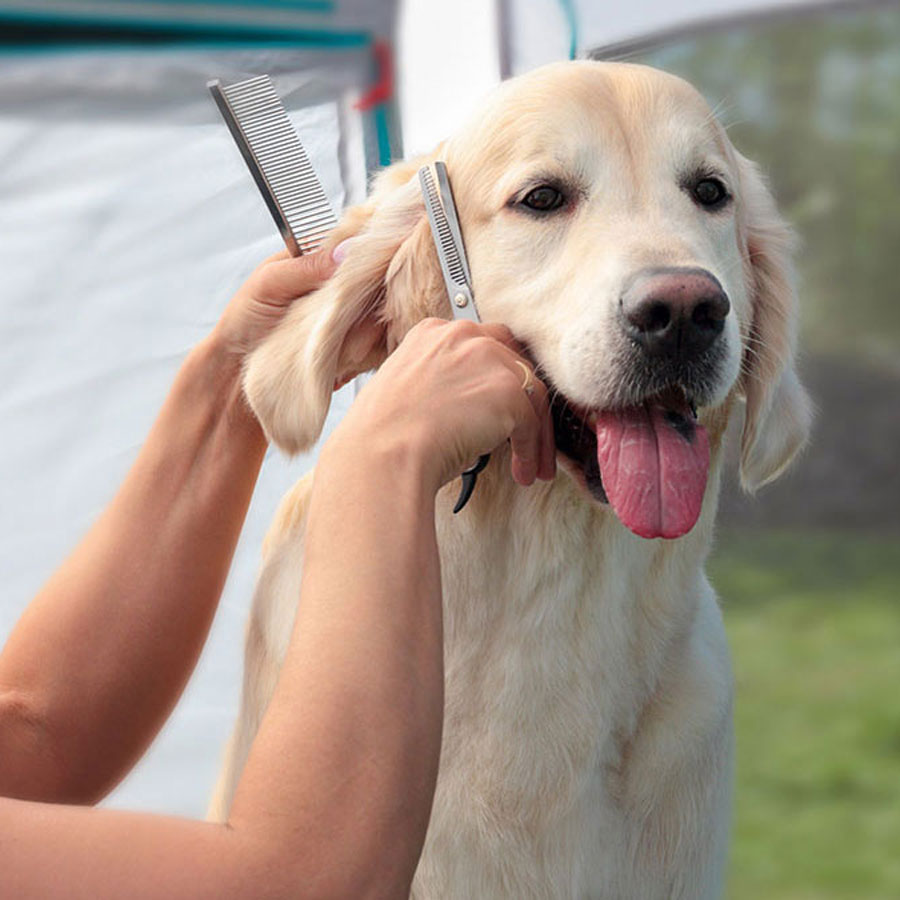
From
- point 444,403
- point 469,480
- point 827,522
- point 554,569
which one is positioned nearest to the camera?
point 444,403

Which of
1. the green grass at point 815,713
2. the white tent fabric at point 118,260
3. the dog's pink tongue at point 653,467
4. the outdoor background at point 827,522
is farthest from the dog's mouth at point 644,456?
the outdoor background at point 827,522

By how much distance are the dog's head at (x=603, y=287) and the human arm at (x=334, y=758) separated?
0.27 m

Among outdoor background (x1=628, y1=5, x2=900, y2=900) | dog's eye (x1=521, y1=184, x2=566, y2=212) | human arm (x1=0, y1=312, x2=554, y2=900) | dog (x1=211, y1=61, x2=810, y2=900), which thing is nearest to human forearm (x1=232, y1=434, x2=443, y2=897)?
human arm (x1=0, y1=312, x2=554, y2=900)

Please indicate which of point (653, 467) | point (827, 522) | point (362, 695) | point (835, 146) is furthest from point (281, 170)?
point (835, 146)

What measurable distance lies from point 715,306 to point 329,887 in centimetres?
54

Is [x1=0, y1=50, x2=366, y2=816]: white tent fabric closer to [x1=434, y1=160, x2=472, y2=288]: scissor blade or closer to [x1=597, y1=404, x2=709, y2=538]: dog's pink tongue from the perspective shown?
[x1=434, y1=160, x2=472, y2=288]: scissor blade

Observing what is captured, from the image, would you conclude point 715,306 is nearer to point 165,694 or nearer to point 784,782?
point 165,694

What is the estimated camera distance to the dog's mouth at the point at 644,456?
108cm

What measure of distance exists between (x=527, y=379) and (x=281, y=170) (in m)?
0.40

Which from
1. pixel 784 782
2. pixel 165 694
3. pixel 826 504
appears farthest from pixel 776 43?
pixel 165 694

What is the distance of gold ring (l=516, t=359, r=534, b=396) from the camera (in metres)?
1.05

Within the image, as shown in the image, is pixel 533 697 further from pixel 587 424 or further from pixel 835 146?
pixel 835 146

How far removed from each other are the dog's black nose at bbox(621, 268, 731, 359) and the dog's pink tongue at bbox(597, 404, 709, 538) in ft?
0.22

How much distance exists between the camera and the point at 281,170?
1311 mm
